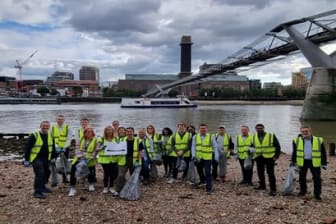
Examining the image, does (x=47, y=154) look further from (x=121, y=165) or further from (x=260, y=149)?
(x=260, y=149)

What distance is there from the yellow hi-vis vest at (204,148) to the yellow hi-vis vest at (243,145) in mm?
1172

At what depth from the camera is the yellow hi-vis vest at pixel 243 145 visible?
10.1 meters

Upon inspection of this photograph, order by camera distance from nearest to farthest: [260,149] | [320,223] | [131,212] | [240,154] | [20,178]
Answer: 1. [320,223]
2. [131,212]
3. [260,149]
4. [240,154]
5. [20,178]

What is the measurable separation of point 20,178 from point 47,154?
2869 millimetres

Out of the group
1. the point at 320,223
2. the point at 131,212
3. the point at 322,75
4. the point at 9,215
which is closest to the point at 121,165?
the point at 131,212

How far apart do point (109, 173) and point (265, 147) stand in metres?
3.69

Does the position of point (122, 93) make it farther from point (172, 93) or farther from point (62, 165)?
point (62, 165)

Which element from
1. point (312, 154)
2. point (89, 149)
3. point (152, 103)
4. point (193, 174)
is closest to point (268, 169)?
point (312, 154)

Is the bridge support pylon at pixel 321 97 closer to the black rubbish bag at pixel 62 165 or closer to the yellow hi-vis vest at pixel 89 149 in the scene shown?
the black rubbish bag at pixel 62 165

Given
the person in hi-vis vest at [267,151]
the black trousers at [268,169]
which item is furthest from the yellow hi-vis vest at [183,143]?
the black trousers at [268,169]

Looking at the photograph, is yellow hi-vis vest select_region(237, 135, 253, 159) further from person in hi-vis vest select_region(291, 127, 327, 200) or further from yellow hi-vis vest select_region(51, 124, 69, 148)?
yellow hi-vis vest select_region(51, 124, 69, 148)

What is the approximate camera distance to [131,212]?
752 centimetres

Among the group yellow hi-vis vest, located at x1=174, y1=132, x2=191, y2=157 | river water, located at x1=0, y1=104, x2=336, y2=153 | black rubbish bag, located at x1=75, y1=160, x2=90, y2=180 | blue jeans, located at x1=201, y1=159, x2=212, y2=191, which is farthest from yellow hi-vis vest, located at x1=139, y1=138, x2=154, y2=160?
river water, located at x1=0, y1=104, x2=336, y2=153

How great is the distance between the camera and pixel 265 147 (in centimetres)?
924
